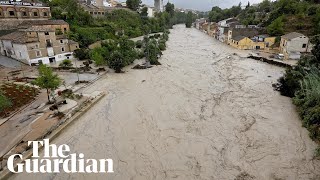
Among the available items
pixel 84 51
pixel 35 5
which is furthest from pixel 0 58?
pixel 35 5

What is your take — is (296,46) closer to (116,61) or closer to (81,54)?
(116,61)

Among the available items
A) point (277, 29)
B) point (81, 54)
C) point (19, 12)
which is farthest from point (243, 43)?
point (19, 12)

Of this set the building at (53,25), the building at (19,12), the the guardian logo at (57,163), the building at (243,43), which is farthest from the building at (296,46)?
the building at (19,12)

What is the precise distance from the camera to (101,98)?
66.0 feet

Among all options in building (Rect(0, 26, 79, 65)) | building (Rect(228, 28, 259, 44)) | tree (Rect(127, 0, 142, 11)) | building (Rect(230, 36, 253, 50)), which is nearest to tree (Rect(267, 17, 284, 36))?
building (Rect(228, 28, 259, 44))

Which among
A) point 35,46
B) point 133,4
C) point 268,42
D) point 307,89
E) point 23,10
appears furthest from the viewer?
point 133,4

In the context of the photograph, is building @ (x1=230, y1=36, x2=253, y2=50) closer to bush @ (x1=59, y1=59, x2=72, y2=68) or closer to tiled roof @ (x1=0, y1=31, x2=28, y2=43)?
bush @ (x1=59, y1=59, x2=72, y2=68)

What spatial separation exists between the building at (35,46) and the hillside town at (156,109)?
13cm

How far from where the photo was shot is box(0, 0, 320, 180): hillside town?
39.5 feet

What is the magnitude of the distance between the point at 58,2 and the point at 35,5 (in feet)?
26.6

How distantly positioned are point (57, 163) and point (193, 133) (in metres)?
8.37

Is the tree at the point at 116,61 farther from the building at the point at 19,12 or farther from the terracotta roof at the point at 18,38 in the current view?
the building at the point at 19,12

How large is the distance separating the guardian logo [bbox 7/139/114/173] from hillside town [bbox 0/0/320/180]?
0.17 m

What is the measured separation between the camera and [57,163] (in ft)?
39.3
